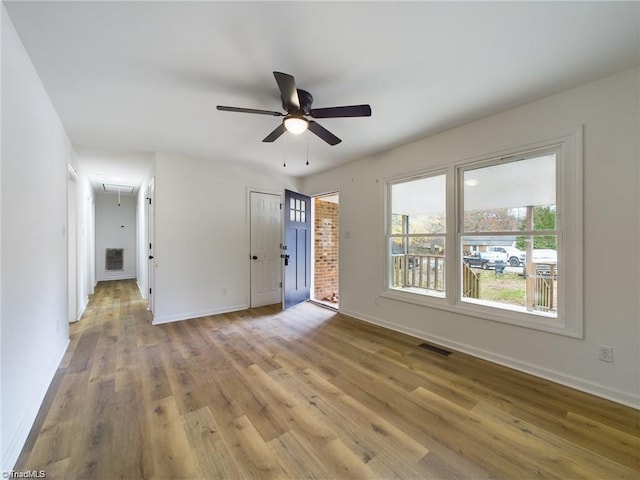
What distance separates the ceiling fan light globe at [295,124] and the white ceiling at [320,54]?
27cm

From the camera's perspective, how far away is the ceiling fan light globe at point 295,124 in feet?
7.20

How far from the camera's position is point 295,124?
2236mm

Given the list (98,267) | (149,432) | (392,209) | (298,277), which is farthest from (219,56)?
(98,267)

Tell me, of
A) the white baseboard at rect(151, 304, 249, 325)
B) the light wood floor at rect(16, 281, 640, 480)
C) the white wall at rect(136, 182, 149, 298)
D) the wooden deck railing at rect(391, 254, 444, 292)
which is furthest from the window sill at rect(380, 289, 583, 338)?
the white wall at rect(136, 182, 149, 298)

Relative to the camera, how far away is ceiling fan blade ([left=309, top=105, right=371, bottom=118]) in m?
2.00

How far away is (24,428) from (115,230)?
7.47 metres

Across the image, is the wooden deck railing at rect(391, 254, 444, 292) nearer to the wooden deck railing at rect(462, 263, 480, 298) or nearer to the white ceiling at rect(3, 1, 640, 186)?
the wooden deck railing at rect(462, 263, 480, 298)

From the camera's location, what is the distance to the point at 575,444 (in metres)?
1.60

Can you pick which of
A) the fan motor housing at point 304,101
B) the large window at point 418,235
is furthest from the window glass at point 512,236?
the fan motor housing at point 304,101

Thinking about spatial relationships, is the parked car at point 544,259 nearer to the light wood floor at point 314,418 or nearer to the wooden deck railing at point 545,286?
the wooden deck railing at point 545,286

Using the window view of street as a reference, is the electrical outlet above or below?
below

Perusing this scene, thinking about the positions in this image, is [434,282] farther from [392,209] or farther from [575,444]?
[575,444]

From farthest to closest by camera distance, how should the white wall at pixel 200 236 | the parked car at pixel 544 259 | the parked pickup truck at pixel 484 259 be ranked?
the white wall at pixel 200 236
the parked pickup truck at pixel 484 259
the parked car at pixel 544 259

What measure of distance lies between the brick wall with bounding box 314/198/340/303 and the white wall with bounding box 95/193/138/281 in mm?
5729
